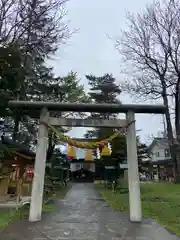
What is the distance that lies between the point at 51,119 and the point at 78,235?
11.6 feet

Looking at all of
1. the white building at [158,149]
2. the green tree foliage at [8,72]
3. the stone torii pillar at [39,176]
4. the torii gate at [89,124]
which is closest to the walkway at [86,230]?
the stone torii pillar at [39,176]

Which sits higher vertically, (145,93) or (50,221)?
(145,93)

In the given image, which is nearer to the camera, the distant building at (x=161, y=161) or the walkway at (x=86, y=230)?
the walkway at (x=86, y=230)

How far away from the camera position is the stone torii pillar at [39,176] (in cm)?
639

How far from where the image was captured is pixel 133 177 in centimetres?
668

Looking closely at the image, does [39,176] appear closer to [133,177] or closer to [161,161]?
[133,177]

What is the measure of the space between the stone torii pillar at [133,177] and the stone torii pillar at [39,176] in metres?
2.64

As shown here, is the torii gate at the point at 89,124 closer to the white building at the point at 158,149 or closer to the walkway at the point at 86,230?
the walkway at the point at 86,230

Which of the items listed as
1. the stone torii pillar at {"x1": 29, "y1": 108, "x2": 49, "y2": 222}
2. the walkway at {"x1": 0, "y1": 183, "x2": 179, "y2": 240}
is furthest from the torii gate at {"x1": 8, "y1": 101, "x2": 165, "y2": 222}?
the walkway at {"x1": 0, "y1": 183, "x2": 179, "y2": 240}

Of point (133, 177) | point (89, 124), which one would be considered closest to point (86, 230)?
point (133, 177)

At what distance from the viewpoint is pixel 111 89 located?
97.1 ft

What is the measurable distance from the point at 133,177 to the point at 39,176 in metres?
2.81

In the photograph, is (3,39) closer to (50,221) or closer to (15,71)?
(15,71)

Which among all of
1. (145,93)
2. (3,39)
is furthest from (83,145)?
(145,93)
